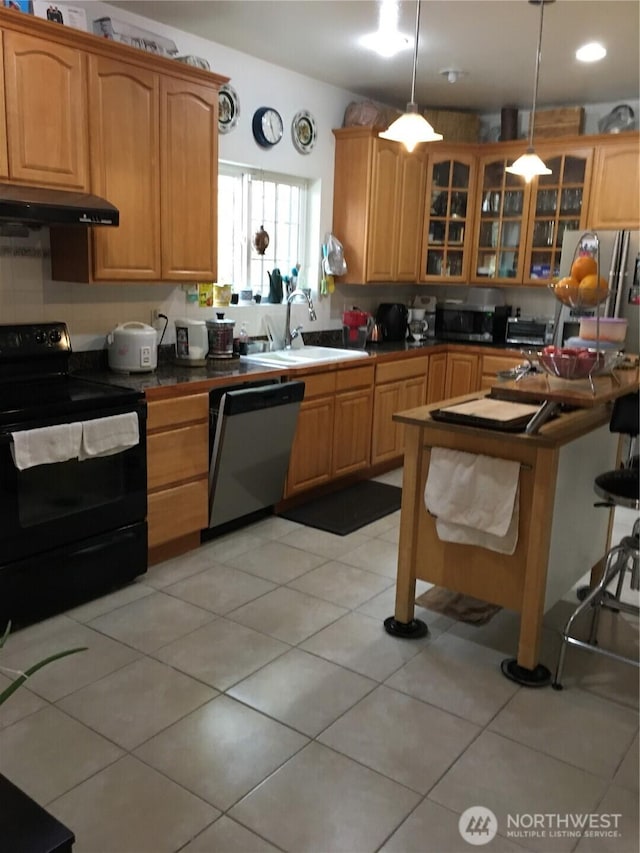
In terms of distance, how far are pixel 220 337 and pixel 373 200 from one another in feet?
5.74

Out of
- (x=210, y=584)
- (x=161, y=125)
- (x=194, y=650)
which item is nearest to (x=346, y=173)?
(x=161, y=125)

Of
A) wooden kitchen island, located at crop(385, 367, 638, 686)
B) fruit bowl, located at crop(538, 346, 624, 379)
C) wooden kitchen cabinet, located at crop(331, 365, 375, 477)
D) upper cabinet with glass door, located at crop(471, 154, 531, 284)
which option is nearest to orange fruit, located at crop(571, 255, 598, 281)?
fruit bowl, located at crop(538, 346, 624, 379)

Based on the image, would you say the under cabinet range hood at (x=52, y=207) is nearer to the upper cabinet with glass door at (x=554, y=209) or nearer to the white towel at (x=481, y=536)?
the white towel at (x=481, y=536)

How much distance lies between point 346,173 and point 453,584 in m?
3.33

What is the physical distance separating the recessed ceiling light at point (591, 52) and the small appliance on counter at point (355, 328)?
207 centimetres

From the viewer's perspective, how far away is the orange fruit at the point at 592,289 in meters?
2.65

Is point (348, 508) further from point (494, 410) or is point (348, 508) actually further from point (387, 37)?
point (387, 37)

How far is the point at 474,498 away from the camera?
259 centimetres

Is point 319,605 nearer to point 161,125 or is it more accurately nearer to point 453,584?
point 453,584

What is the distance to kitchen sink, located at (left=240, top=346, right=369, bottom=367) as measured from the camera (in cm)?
409

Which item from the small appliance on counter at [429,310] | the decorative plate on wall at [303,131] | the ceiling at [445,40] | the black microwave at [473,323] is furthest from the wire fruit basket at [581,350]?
the small appliance on counter at [429,310]

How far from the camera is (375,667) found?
2.64 metres

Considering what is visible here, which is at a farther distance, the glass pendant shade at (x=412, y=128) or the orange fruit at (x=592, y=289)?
the glass pendant shade at (x=412, y=128)

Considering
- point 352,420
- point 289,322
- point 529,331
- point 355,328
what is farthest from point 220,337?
point 529,331
